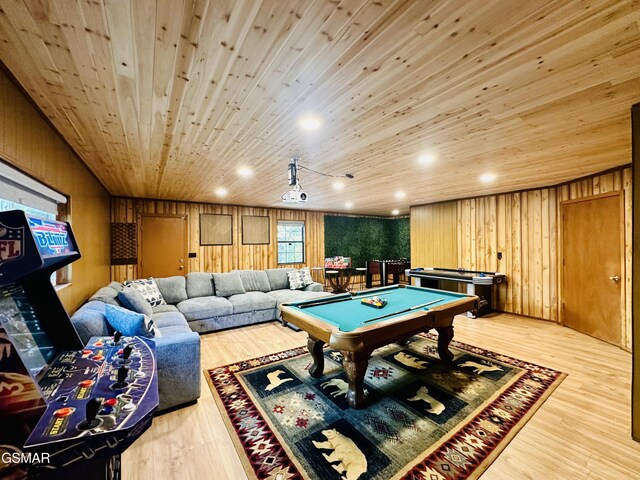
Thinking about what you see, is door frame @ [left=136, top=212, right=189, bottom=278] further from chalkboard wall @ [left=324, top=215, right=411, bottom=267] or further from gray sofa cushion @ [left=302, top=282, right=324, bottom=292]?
chalkboard wall @ [left=324, top=215, right=411, bottom=267]

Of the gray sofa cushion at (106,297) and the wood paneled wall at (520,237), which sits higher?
the wood paneled wall at (520,237)

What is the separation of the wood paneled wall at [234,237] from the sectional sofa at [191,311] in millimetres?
1366

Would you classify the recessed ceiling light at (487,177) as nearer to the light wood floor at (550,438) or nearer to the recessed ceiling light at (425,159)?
the recessed ceiling light at (425,159)

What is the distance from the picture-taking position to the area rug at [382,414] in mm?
1776

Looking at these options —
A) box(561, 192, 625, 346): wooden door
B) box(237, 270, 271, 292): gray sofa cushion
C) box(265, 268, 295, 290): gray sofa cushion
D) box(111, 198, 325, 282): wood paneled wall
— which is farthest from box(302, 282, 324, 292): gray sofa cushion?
box(561, 192, 625, 346): wooden door

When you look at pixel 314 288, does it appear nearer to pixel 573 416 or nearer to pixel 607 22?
pixel 573 416

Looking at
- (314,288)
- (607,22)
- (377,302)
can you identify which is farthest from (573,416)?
(314,288)

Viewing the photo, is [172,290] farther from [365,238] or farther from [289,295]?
[365,238]

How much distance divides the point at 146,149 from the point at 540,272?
6882mm

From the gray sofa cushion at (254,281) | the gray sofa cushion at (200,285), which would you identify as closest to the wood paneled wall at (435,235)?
the gray sofa cushion at (254,281)

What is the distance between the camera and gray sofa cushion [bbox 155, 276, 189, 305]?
4707mm

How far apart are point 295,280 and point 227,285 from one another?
1482 mm

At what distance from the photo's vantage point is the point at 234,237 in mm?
6949

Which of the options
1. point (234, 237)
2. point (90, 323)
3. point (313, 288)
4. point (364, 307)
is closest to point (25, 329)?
point (90, 323)
